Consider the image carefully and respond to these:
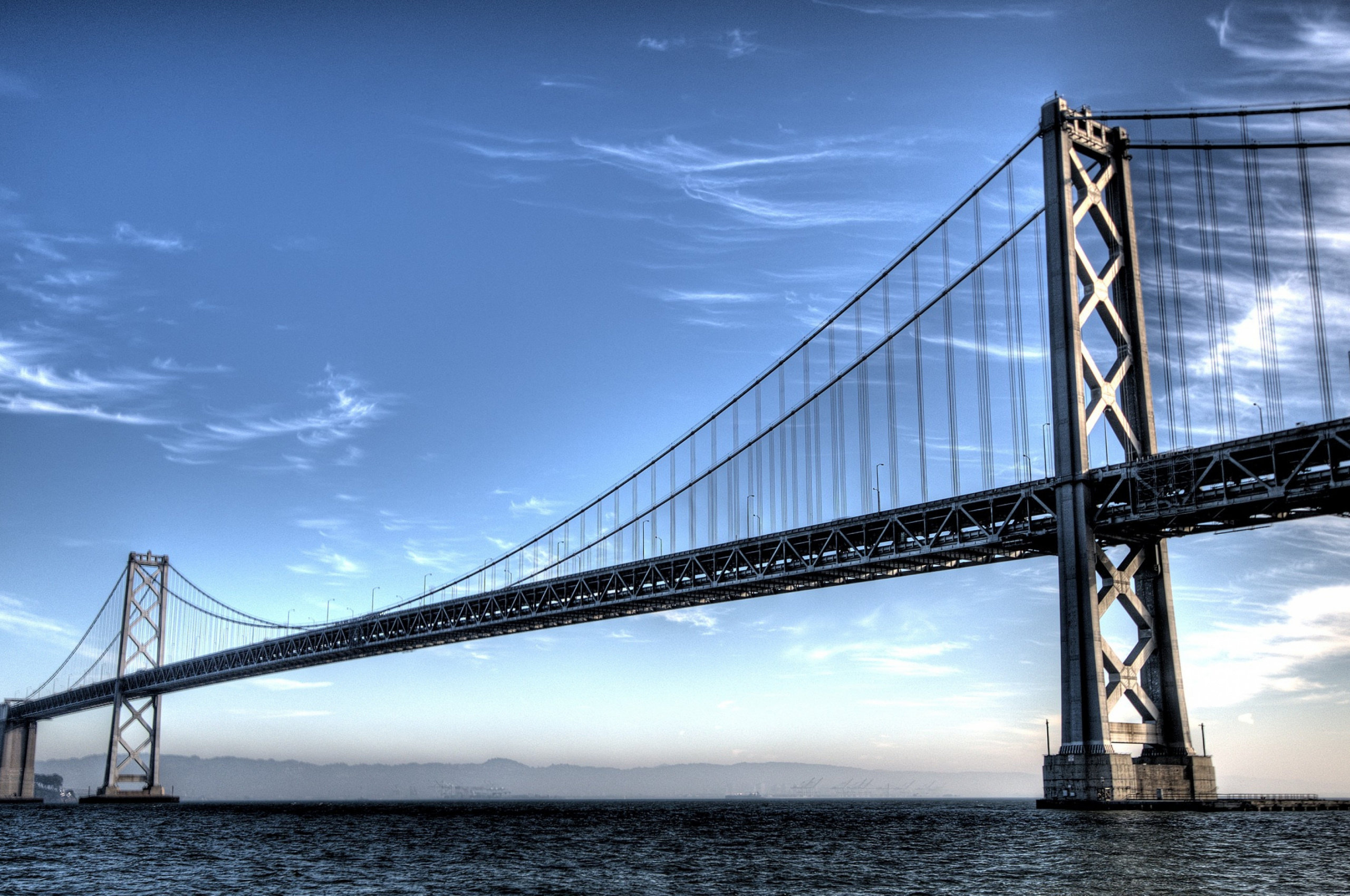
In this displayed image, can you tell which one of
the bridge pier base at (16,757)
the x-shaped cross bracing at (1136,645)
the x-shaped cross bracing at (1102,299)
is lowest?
the bridge pier base at (16,757)

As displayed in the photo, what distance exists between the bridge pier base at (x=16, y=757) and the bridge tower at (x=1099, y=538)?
111291 mm

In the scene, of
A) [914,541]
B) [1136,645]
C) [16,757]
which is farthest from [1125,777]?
[16,757]

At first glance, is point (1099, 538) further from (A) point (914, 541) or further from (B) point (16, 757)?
(B) point (16, 757)

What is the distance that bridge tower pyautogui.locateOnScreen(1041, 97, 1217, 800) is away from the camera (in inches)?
1652

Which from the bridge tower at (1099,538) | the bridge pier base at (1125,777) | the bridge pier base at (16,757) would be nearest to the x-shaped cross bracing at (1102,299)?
the bridge tower at (1099,538)

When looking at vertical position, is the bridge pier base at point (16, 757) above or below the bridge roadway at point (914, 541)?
below

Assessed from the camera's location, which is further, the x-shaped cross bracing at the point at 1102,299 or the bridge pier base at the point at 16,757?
the bridge pier base at the point at 16,757

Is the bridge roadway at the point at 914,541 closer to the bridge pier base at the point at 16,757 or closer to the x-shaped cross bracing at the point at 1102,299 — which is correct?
the x-shaped cross bracing at the point at 1102,299

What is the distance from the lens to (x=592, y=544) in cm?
7512

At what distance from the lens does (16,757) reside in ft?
396

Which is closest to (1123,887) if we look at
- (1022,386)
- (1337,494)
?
(1337,494)

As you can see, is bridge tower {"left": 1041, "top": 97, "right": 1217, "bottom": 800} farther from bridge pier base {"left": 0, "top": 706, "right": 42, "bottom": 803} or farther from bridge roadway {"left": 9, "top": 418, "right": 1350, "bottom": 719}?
bridge pier base {"left": 0, "top": 706, "right": 42, "bottom": 803}

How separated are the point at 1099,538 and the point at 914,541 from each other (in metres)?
9.08

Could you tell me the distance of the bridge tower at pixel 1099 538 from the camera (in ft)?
138
